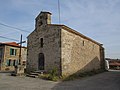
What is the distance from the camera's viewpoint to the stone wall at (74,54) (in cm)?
1726

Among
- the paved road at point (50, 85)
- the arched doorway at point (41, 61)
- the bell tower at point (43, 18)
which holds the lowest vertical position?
the paved road at point (50, 85)

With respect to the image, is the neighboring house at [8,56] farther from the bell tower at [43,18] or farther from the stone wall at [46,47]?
the bell tower at [43,18]

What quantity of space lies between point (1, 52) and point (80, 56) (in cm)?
2056

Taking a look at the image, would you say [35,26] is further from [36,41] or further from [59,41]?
[59,41]

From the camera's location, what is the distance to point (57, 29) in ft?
57.8

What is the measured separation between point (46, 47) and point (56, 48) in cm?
194

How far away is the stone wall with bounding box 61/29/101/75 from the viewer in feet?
56.6

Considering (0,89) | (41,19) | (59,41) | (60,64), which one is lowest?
(0,89)

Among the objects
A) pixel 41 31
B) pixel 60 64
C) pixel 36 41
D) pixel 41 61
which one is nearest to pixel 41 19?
pixel 41 31

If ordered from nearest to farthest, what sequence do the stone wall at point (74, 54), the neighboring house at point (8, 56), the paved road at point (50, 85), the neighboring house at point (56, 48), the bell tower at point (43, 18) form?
the paved road at point (50, 85), the neighboring house at point (56, 48), the stone wall at point (74, 54), the bell tower at point (43, 18), the neighboring house at point (8, 56)

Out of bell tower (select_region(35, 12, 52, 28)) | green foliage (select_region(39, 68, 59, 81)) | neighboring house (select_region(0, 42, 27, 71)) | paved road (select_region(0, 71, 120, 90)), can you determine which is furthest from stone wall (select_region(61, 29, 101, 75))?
neighboring house (select_region(0, 42, 27, 71))

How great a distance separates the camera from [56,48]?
56.7 ft

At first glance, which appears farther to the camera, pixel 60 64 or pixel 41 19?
pixel 41 19

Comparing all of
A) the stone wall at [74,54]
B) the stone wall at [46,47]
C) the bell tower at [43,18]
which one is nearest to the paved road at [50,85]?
Answer: the stone wall at [74,54]
